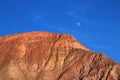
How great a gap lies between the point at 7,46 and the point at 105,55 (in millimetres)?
31144

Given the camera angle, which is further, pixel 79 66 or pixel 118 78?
pixel 79 66

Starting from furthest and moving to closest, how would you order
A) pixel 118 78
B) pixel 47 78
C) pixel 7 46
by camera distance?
pixel 7 46, pixel 47 78, pixel 118 78

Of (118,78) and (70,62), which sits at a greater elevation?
(70,62)

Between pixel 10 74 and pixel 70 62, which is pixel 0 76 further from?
pixel 70 62

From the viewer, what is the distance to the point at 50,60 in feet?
506

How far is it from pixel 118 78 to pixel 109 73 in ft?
12.3

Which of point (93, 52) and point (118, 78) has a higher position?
point (93, 52)

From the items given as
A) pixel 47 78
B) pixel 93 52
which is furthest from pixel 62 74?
pixel 93 52

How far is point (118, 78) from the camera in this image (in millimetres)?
137000

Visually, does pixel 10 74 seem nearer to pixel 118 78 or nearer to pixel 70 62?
pixel 70 62

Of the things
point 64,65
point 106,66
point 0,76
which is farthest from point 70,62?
point 0,76

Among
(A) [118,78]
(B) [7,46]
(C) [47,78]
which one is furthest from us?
(B) [7,46]

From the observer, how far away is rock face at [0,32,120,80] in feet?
471

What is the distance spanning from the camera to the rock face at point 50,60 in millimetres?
143500
